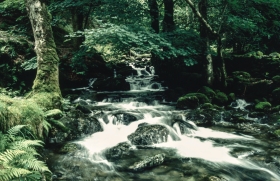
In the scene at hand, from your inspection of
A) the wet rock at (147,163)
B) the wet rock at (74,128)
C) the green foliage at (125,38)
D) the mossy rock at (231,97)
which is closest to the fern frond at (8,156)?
the wet rock at (147,163)

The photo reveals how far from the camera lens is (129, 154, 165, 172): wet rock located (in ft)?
21.9

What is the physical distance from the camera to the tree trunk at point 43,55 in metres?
8.59

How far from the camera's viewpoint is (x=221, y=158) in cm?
779

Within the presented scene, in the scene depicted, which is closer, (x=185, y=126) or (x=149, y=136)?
(x=149, y=136)

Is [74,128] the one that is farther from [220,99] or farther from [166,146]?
[220,99]

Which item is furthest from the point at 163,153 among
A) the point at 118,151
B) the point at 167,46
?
the point at 167,46

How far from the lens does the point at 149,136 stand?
8500mm

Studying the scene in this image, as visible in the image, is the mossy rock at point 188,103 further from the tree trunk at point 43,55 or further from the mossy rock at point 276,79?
the tree trunk at point 43,55

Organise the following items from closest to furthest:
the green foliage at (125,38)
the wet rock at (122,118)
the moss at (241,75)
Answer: the wet rock at (122,118) → the green foliage at (125,38) → the moss at (241,75)

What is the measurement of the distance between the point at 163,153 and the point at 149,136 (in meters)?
1.01

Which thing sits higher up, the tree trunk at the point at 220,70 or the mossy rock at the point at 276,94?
the tree trunk at the point at 220,70

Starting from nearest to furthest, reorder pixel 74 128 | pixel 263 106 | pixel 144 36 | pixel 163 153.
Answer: pixel 163 153, pixel 74 128, pixel 144 36, pixel 263 106

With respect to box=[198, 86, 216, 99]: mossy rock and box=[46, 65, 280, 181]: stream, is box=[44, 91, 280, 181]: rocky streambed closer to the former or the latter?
box=[46, 65, 280, 181]: stream

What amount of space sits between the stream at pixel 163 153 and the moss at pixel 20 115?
1266 mm
